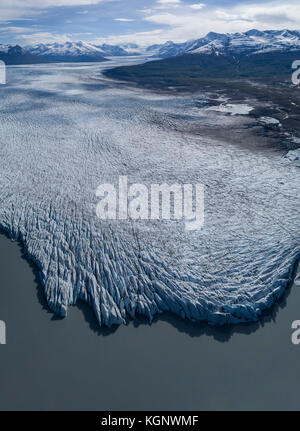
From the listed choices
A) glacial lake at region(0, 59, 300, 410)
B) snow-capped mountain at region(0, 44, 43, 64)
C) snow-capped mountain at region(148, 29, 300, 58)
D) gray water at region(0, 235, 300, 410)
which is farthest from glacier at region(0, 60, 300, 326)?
snow-capped mountain at region(148, 29, 300, 58)

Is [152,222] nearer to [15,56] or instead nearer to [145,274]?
[145,274]

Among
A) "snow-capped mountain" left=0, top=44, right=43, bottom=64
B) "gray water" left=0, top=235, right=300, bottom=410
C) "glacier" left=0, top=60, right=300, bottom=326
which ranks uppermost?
"snow-capped mountain" left=0, top=44, right=43, bottom=64

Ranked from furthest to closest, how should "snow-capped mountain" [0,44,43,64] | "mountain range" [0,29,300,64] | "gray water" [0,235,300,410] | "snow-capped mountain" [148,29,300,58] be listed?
"snow-capped mountain" [148,29,300,58]
"mountain range" [0,29,300,64]
"snow-capped mountain" [0,44,43,64]
"gray water" [0,235,300,410]

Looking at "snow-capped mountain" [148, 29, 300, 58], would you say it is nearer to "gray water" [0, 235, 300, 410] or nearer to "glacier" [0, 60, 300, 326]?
"glacier" [0, 60, 300, 326]

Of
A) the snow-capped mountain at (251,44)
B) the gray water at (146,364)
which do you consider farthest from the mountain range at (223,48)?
the gray water at (146,364)

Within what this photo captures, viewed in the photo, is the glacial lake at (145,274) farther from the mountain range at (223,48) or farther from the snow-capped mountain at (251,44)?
the snow-capped mountain at (251,44)

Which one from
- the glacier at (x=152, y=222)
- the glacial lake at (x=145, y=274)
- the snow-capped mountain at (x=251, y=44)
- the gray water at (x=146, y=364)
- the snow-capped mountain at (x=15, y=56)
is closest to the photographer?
the gray water at (x=146, y=364)
